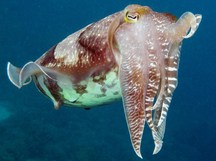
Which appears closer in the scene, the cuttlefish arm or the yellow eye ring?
the cuttlefish arm

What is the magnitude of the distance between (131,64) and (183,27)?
0.37m

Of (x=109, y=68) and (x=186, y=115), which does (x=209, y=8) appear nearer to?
(x=186, y=115)

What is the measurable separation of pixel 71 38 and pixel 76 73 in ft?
1.11

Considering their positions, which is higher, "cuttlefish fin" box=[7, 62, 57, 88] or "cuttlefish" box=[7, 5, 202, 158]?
"cuttlefish fin" box=[7, 62, 57, 88]

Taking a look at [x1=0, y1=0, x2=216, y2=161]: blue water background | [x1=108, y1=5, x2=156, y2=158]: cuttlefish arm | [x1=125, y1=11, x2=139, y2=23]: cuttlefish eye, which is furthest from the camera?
[x1=0, y1=0, x2=216, y2=161]: blue water background

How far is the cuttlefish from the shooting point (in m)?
1.81

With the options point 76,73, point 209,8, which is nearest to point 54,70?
point 76,73

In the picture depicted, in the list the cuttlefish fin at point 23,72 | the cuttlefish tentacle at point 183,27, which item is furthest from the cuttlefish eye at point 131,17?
the cuttlefish fin at point 23,72

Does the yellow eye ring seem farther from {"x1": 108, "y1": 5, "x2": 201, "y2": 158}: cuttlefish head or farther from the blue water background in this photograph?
the blue water background

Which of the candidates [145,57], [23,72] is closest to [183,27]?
[145,57]

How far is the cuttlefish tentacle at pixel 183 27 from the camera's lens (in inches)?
73.1

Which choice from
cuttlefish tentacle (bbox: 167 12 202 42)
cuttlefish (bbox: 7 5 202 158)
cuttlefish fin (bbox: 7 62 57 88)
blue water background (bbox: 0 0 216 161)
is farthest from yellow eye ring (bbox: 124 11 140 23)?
blue water background (bbox: 0 0 216 161)

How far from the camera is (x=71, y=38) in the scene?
94.6 inches

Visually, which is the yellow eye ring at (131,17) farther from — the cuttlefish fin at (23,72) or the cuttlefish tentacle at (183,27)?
the cuttlefish fin at (23,72)
